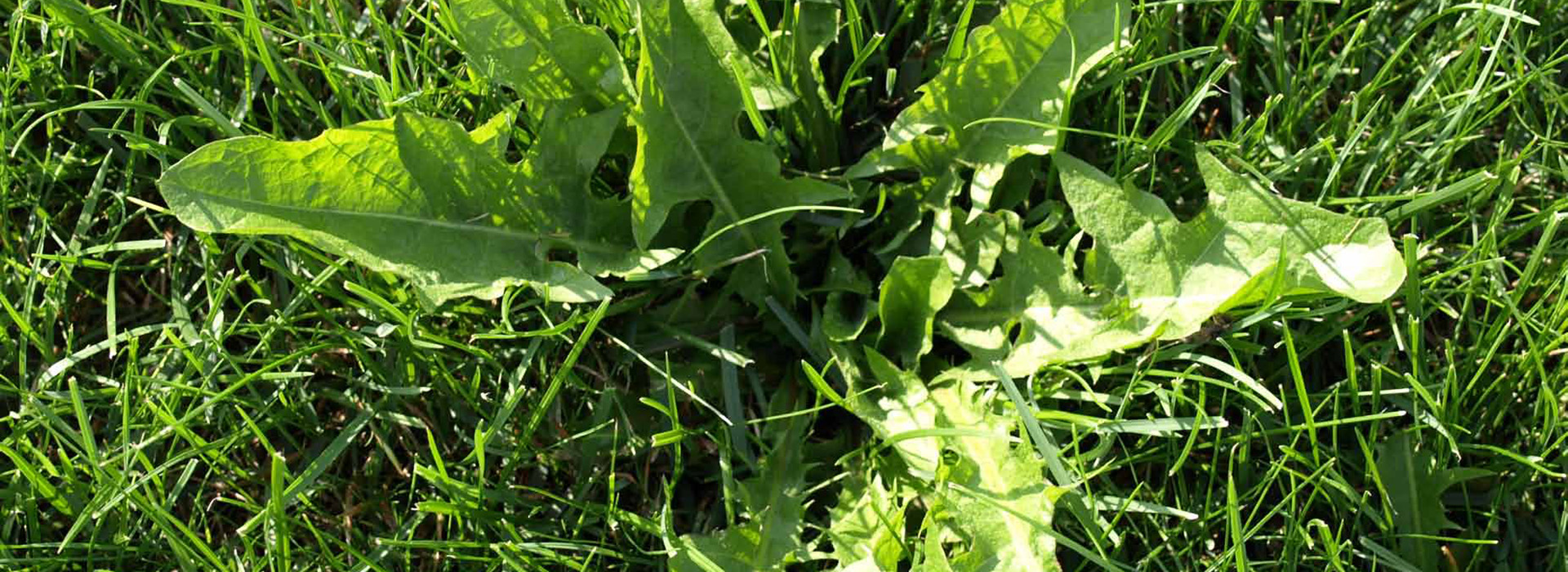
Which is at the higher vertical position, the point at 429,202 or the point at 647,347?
the point at 429,202

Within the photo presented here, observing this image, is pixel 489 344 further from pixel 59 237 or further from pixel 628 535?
pixel 59 237

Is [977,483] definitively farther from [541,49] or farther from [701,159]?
[541,49]

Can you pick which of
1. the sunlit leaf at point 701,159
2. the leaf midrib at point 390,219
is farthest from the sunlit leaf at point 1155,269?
the leaf midrib at point 390,219

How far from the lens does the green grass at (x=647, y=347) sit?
69.6 inches

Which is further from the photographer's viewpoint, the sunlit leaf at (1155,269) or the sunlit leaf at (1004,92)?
the sunlit leaf at (1004,92)

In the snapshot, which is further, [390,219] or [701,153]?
[701,153]

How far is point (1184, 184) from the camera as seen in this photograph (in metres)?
1.98

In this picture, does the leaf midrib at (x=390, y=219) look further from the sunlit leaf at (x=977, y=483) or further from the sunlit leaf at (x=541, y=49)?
the sunlit leaf at (x=977, y=483)

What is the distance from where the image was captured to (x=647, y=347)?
1.88 m

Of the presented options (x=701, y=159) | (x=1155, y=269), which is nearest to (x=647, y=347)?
(x=701, y=159)

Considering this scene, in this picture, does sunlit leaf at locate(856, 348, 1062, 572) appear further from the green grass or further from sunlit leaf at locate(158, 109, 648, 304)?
sunlit leaf at locate(158, 109, 648, 304)

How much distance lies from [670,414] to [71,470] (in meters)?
0.83

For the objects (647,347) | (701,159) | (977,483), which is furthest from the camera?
(647,347)

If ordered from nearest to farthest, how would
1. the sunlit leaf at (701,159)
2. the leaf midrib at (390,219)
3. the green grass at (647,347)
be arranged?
the leaf midrib at (390,219) < the sunlit leaf at (701,159) < the green grass at (647,347)
